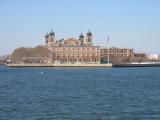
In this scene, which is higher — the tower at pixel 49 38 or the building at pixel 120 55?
the tower at pixel 49 38

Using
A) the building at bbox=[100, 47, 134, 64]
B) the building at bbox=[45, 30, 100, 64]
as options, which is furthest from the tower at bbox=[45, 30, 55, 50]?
the building at bbox=[100, 47, 134, 64]

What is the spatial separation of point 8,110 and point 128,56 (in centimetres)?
17345

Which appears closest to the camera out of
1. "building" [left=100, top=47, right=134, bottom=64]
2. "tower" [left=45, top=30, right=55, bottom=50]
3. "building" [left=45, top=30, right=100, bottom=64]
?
"building" [left=45, top=30, right=100, bottom=64]

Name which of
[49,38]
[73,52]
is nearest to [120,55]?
[49,38]

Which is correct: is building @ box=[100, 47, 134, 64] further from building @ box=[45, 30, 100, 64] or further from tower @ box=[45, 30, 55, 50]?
tower @ box=[45, 30, 55, 50]

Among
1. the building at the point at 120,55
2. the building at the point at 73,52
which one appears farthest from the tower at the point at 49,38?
the building at the point at 120,55

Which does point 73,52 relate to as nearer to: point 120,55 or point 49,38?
point 49,38

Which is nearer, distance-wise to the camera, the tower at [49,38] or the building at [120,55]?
the tower at [49,38]

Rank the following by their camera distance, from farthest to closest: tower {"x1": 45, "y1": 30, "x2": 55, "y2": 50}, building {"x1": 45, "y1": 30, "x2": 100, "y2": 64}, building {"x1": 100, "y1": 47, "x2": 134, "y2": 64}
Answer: building {"x1": 100, "y1": 47, "x2": 134, "y2": 64} < tower {"x1": 45, "y1": 30, "x2": 55, "y2": 50} < building {"x1": 45, "y1": 30, "x2": 100, "y2": 64}

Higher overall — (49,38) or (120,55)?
(49,38)

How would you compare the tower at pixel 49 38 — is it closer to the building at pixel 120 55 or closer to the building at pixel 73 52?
the building at pixel 73 52

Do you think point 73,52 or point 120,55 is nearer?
point 73,52

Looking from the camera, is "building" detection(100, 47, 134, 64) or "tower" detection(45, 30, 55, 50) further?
"building" detection(100, 47, 134, 64)

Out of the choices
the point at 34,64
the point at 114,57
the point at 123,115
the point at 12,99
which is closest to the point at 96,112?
the point at 123,115
